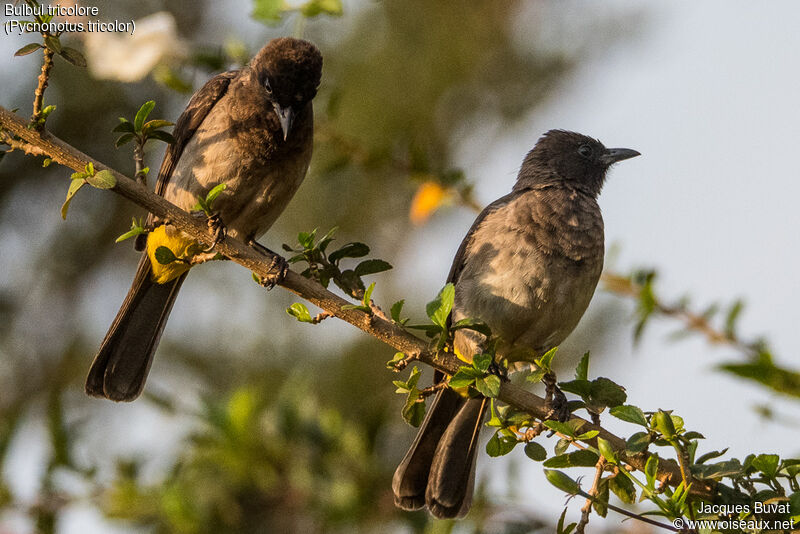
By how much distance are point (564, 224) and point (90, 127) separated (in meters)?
3.85

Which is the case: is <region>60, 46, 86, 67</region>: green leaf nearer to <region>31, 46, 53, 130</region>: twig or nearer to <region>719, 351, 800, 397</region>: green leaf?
<region>31, 46, 53, 130</region>: twig

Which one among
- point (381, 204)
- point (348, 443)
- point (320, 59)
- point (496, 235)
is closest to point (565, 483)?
point (348, 443)

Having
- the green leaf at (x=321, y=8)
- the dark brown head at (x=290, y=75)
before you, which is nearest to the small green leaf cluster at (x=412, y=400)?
the green leaf at (x=321, y=8)

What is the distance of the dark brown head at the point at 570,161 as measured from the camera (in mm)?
5172

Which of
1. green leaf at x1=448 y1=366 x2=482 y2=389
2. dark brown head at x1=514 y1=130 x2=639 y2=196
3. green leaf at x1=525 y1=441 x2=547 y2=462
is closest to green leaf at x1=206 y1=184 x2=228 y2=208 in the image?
green leaf at x1=448 y1=366 x2=482 y2=389

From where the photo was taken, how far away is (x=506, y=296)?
430 cm

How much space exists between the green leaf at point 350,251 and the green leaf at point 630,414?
92cm

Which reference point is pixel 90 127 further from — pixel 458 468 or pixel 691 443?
pixel 691 443

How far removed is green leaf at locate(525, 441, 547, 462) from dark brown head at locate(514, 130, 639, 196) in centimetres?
244

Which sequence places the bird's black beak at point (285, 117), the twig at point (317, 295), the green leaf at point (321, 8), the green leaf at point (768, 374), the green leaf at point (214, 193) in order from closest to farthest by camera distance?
the green leaf at point (768, 374) → the twig at point (317, 295) → the green leaf at point (214, 193) → the green leaf at point (321, 8) → the bird's black beak at point (285, 117)

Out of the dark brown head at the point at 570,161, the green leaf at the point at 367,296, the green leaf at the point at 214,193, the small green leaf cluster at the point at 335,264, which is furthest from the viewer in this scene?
the dark brown head at the point at 570,161

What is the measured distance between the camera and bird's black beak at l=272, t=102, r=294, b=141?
416 cm

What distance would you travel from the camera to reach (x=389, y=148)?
13.3 feet

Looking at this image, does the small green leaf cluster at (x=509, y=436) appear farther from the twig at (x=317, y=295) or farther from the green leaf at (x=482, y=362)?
the green leaf at (x=482, y=362)
